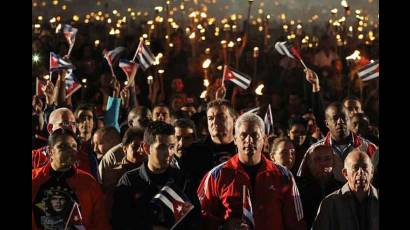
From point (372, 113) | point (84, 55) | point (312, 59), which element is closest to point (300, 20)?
point (312, 59)

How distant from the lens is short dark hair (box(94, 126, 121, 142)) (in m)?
6.19

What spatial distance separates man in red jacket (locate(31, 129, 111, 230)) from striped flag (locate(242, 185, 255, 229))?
0.95 meters

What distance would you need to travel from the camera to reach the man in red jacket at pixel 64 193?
6.07m

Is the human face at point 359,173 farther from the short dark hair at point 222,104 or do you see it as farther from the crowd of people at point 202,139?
the short dark hair at point 222,104

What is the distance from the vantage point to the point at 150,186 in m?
6.05

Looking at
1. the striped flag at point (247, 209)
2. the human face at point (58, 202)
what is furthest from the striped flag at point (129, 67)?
the striped flag at point (247, 209)

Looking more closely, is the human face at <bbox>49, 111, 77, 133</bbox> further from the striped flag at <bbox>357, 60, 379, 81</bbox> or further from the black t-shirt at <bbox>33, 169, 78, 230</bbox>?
the striped flag at <bbox>357, 60, 379, 81</bbox>

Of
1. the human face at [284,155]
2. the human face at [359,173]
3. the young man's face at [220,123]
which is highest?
the young man's face at [220,123]

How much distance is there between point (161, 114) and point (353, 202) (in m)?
1.49

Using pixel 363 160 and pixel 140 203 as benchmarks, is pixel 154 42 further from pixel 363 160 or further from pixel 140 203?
pixel 363 160

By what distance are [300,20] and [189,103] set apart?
101 cm

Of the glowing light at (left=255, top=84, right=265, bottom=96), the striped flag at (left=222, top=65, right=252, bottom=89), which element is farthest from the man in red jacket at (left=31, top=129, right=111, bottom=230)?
the glowing light at (left=255, top=84, right=265, bottom=96)

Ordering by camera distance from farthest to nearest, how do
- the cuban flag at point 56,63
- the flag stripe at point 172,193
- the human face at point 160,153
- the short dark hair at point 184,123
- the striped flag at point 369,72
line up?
the striped flag at point 369,72 < the cuban flag at point 56,63 < the short dark hair at point 184,123 < the flag stripe at point 172,193 < the human face at point 160,153

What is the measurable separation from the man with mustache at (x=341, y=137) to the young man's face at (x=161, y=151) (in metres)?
1.05
